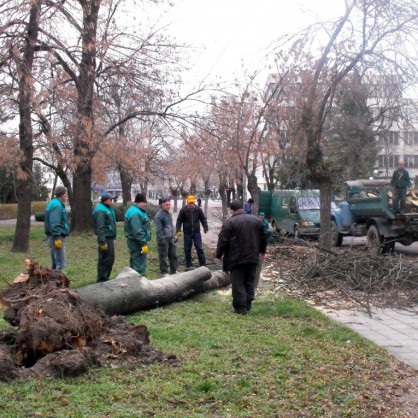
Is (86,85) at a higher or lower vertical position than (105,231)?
higher

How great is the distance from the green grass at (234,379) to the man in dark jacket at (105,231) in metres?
2.36

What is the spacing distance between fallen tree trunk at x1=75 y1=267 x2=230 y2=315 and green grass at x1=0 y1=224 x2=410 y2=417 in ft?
0.83

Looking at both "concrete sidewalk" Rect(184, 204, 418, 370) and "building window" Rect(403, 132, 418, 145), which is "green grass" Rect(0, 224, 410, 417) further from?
"building window" Rect(403, 132, 418, 145)

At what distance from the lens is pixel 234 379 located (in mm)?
5340

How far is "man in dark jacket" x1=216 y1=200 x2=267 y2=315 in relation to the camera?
8.60 m

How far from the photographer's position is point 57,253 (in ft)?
35.2

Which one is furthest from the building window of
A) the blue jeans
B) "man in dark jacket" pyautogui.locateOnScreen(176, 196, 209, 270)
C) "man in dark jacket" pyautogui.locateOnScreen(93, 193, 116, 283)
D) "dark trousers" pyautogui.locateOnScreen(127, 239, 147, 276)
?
the blue jeans

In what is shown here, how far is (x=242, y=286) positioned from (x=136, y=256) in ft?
8.01

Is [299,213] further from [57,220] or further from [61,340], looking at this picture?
[61,340]

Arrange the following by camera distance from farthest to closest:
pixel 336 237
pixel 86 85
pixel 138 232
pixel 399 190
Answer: pixel 336 237, pixel 86 85, pixel 399 190, pixel 138 232

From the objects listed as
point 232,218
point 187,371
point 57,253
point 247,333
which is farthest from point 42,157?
point 187,371

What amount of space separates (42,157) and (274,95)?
9556 mm

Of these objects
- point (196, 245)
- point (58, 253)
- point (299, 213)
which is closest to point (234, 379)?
point (58, 253)

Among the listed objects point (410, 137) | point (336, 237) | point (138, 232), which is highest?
point (410, 137)
